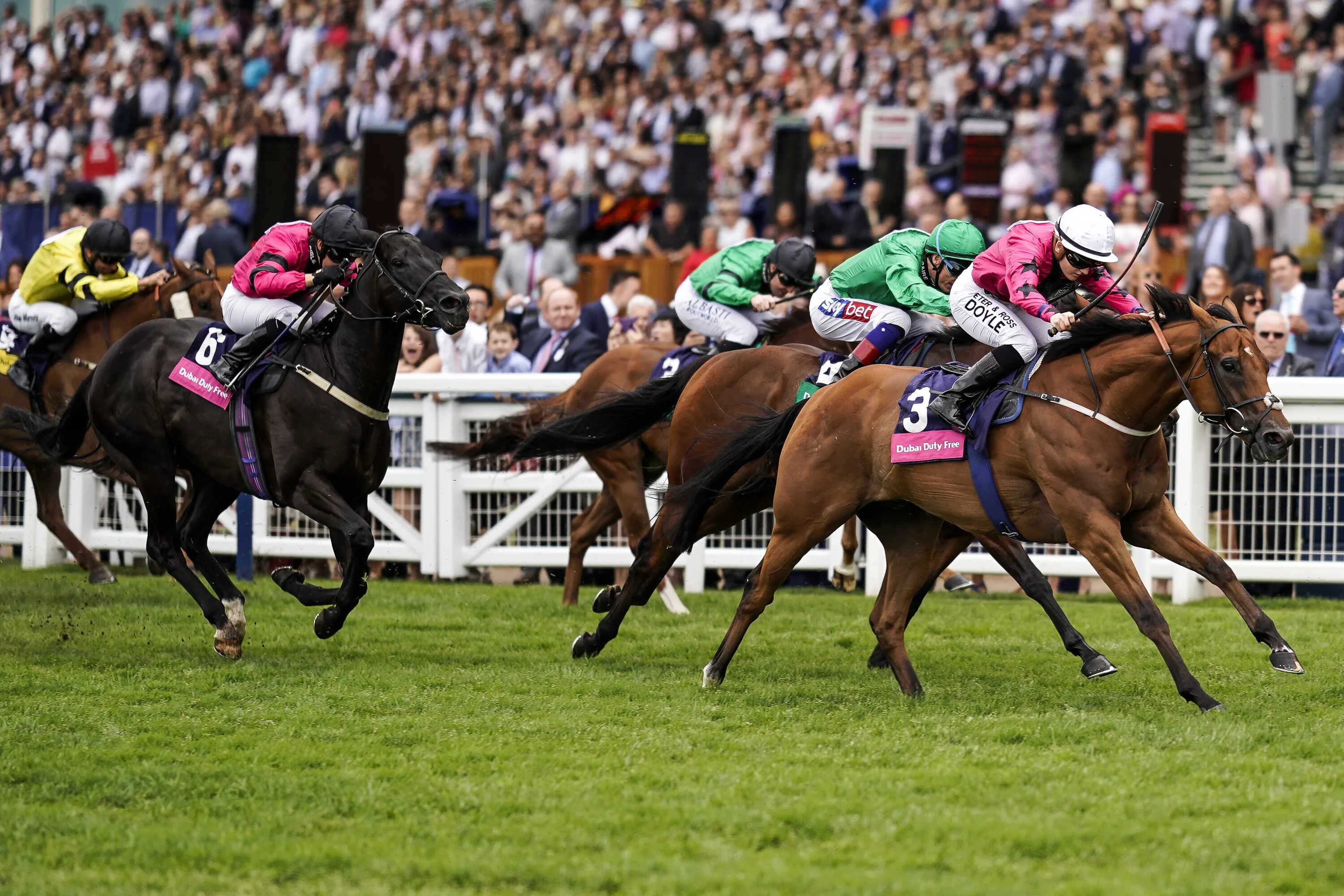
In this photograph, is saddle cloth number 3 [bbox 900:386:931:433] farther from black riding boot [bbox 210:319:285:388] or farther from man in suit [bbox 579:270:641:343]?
man in suit [bbox 579:270:641:343]

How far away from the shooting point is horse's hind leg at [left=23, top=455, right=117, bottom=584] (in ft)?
33.2

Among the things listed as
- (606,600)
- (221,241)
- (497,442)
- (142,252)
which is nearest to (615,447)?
(497,442)

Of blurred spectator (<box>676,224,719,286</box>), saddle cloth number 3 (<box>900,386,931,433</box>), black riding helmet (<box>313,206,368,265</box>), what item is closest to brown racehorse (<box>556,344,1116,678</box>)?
saddle cloth number 3 (<box>900,386,931,433</box>)

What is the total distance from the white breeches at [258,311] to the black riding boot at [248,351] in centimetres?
6

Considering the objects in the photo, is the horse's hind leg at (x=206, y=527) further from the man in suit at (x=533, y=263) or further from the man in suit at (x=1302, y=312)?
the man in suit at (x=1302, y=312)

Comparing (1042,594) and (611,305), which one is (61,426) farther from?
(1042,594)

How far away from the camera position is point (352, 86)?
23016mm

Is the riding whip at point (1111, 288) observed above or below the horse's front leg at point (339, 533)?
above

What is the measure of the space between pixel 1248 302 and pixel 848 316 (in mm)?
3016

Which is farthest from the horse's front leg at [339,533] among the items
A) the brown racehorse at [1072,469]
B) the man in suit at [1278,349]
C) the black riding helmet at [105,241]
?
the man in suit at [1278,349]

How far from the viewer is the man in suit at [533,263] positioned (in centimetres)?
1391

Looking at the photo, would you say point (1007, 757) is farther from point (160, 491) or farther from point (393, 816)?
point (160, 491)

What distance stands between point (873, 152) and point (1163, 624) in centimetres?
927

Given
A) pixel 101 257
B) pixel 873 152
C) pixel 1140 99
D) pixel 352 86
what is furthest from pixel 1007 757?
pixel 352 86
